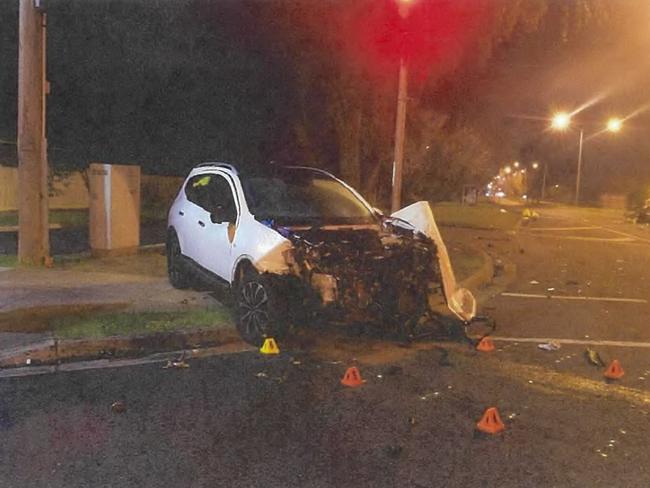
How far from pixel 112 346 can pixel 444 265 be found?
3.71 m

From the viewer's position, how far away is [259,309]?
7.97 m

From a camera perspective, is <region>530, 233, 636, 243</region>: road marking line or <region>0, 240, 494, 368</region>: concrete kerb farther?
<region>530, 233, 636, 243</region>: road marking line

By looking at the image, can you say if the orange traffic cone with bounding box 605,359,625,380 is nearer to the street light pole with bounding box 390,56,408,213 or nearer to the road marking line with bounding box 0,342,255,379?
the road marking line with bounding box 0,342,255,379

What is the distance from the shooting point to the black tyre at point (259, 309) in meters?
7.86

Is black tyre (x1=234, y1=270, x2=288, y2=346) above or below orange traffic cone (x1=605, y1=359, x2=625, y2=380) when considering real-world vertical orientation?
above

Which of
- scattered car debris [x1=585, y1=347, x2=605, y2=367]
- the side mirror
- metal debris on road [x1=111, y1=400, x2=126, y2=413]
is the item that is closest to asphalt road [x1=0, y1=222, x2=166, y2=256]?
the side mirror

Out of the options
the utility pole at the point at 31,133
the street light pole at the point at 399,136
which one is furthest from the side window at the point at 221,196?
the street light pole at the point at 399,136

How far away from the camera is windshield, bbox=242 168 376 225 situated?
8.87 metres

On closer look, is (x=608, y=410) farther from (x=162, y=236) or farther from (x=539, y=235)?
(x=539, y=235)

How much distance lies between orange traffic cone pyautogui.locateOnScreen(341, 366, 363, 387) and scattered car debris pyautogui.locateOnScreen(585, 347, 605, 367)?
8.49 ft

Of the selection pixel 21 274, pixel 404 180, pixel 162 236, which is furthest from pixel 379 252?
pixel 404 180

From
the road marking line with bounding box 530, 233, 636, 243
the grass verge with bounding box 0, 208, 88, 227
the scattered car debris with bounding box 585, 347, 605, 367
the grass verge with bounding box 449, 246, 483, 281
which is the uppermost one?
the grass verge with bounding box 449, 246, 483, 281

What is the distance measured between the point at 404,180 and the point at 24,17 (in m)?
18.1

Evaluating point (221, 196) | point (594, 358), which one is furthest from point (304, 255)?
point (594, 358)
